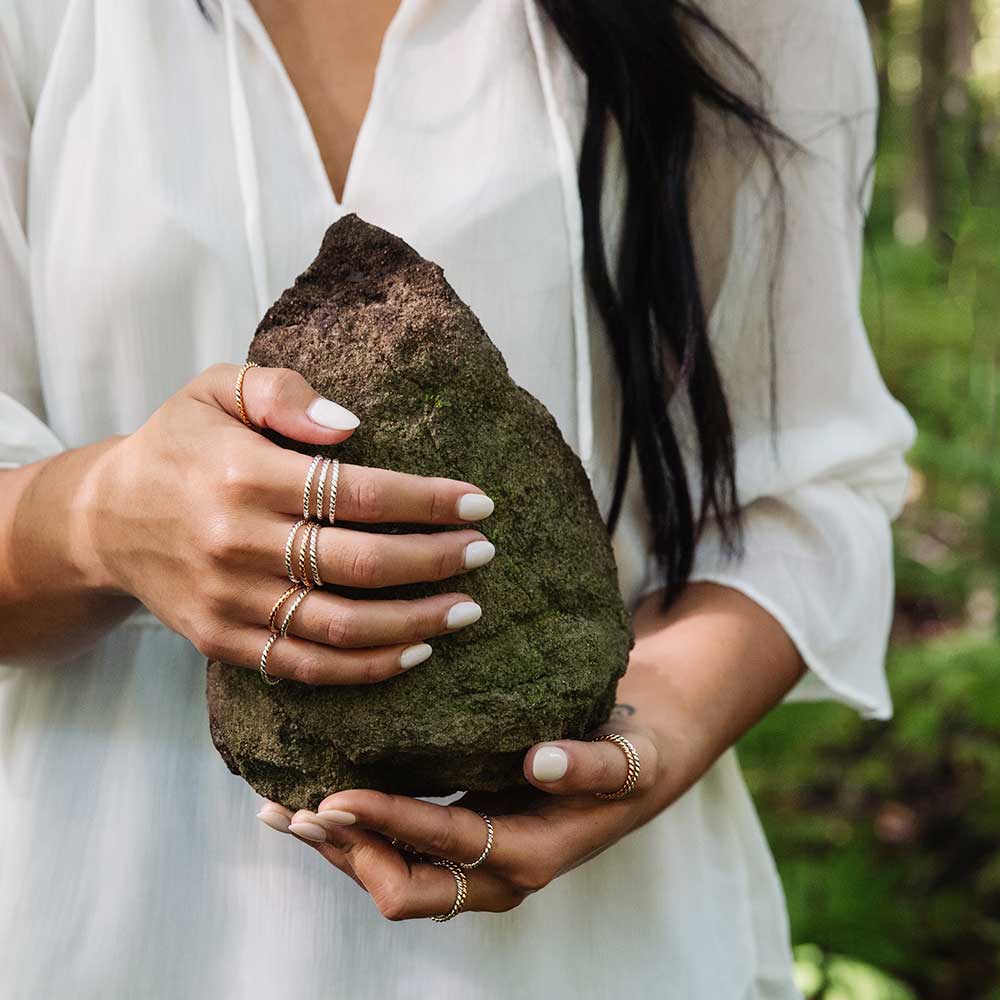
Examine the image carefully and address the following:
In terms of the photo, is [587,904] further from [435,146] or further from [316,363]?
[435,146]

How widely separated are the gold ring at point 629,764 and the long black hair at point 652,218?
16.9 inches

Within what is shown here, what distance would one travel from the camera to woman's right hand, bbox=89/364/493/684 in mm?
1141

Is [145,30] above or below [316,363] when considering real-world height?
above

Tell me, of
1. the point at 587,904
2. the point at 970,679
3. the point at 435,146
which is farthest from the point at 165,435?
the point at 970,679

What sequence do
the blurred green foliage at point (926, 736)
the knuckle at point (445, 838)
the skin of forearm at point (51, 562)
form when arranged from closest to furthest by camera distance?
the knuckle at point (445, 838) < the skin of forearm at point (51, 562) < the blurred green foliage at point (926, 736)

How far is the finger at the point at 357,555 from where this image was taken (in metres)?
1.14

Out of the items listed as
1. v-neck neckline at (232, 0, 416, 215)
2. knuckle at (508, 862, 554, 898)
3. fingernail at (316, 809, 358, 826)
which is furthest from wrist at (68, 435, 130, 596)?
knuckle at (508, 862, 554, 898)

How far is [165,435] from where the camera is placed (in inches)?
47.9

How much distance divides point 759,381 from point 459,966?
40.4 inches

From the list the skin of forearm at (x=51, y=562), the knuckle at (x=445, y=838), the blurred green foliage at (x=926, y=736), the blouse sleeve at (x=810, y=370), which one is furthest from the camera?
the blurred green foliage at (x=926, y=736)

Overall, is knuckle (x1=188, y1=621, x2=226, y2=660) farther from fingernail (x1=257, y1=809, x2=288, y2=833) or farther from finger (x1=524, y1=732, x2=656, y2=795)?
finger (x1=524, y1=732, x2=656, y2=795)

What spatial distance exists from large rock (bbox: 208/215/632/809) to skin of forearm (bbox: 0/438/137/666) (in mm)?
215

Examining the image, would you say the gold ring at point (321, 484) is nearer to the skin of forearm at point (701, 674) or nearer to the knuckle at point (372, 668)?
the knuckle at point (372, 668)

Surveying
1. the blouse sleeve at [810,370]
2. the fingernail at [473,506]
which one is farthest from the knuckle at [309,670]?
the blouse sleeve at [810,370]
